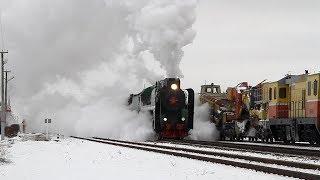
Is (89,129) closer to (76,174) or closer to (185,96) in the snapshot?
(185,96)

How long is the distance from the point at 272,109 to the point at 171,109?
6957 mm

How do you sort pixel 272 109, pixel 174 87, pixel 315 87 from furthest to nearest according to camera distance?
pixel 174 87, pixel 272 109, pixel 315 87

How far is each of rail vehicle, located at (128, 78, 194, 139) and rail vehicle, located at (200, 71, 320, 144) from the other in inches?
160

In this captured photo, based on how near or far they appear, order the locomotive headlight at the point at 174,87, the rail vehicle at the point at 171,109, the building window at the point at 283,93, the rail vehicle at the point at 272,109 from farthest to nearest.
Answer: the locomotive headlight at the point at 174,87 < the rail vehicle at the point at 171,109 < the building window at the point at 283,93 < the rail vehicle at the point at 272,109

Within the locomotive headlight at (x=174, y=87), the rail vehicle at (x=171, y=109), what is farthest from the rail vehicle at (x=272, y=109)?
the locomotive headlight at (x=174, y=87)

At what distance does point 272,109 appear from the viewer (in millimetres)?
33938

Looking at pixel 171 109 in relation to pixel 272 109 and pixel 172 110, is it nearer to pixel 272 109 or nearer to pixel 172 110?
pixel 172 110

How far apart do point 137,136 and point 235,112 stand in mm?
7076

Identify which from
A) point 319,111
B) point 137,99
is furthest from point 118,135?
point 319,111

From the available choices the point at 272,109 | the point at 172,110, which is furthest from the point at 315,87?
the point at 172,110

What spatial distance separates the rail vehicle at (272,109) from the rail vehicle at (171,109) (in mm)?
4061

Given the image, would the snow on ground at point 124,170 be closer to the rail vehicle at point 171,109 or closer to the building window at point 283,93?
the building window at point 283,93

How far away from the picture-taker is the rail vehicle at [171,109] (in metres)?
37.6

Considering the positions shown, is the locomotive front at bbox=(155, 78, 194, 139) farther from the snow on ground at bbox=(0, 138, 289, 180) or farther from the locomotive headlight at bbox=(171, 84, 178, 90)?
the snow on ground at bbox=(0, 138, 289, 180)
